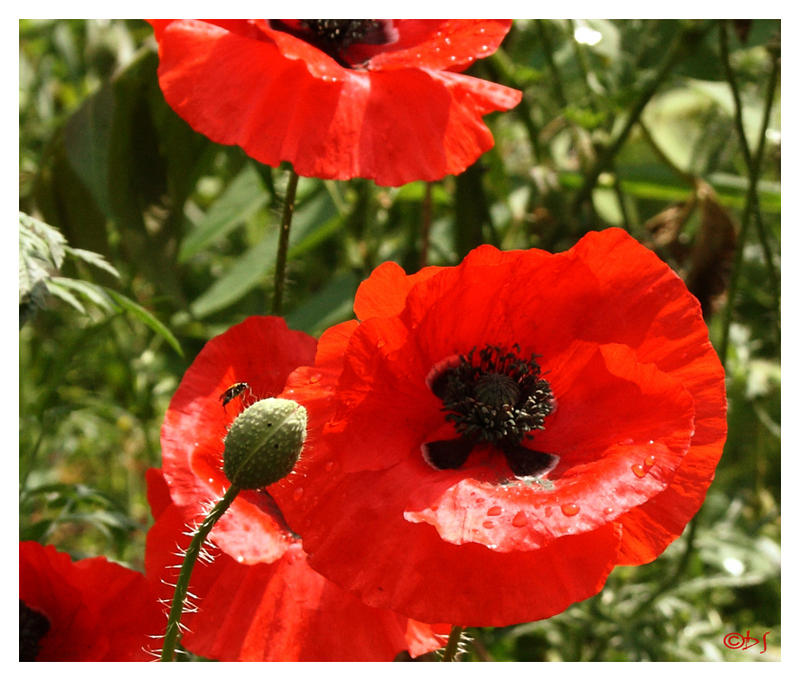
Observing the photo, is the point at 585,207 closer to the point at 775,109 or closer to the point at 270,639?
the point at 775,109

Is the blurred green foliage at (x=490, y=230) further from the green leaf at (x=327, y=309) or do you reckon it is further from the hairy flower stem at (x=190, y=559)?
the hairy flower stem at (x=190, y=559)

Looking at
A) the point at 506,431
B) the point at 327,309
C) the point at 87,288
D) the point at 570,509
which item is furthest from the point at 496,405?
the point at 327,309

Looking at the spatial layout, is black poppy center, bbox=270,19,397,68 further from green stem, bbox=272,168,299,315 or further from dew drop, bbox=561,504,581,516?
dew drop, bbox=561,504,581,516

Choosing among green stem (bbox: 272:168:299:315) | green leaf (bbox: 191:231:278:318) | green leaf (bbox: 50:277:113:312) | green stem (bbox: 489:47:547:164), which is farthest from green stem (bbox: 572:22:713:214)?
green leaf (bbox: 50:277:113:312)

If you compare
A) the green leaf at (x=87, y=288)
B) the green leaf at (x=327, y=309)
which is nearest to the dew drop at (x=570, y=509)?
the green leaf at (x=87, y=288)

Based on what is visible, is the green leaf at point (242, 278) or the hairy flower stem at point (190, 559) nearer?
the hairy flower stem at point (190, 559)

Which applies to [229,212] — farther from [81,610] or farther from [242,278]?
[81,610]
